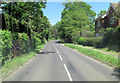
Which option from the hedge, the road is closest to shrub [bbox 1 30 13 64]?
the hedge

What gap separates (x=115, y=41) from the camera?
15719 mm

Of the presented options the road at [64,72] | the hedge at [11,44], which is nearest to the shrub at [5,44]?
the hedge at [11,44]

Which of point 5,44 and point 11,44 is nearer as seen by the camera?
point 5,44

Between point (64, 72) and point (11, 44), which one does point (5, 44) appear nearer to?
point (11, 44)

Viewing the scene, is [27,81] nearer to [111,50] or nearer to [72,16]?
[111,50]

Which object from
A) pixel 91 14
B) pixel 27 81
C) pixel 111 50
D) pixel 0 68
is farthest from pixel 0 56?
pixel 91 14

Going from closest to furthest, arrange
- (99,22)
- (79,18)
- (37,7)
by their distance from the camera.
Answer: (37,7) → (99,22) → (79,18)

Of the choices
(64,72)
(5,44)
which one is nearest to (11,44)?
(5,44)

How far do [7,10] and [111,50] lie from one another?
14528 mm

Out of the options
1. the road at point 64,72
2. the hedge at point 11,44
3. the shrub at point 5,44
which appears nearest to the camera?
the road at point 64,72

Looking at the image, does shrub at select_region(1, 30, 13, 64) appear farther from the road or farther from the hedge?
the road

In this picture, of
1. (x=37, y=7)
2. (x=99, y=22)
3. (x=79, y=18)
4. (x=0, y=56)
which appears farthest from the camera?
(x=79, y=18)

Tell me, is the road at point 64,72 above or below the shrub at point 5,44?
below

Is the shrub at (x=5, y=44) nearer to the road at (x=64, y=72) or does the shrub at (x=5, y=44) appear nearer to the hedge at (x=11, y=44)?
the hedge at (x=11, y=44)
